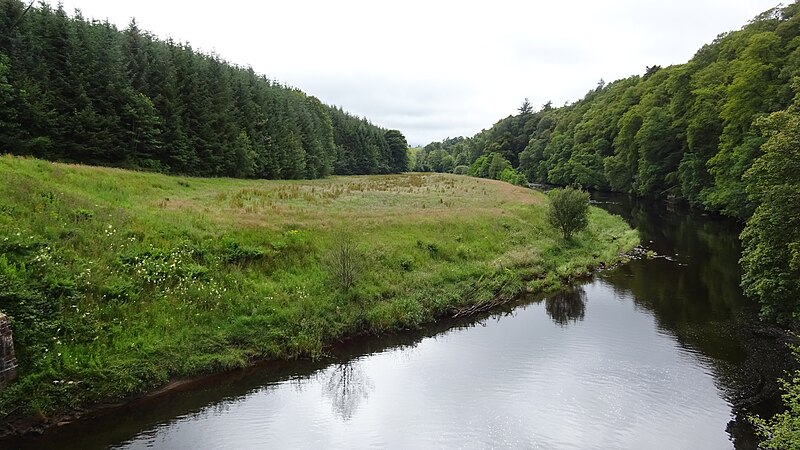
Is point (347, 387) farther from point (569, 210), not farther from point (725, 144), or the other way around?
point (725, 144)

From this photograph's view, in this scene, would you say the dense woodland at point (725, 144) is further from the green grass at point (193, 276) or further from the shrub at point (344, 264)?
the shrub at point (344, 264)

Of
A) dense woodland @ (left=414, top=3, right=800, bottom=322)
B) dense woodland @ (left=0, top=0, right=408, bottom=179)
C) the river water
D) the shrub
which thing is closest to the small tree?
dense woodland @ (left=414, top=3, right=800, bottom=322)

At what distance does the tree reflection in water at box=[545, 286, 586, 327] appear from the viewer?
21.0m

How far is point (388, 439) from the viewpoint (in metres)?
11.9

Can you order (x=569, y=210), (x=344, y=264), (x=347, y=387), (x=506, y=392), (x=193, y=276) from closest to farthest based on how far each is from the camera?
(x=506, y=392) → (x=347, y=387) → (x=193, y=276) → (x=344, y=264) → (x=569, y=210)

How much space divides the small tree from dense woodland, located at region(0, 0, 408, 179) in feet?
117

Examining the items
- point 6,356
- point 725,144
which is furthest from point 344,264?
point 725,144

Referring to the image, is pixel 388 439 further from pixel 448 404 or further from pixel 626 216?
pixel 626 216

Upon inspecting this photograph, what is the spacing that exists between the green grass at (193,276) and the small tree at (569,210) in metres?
1.87

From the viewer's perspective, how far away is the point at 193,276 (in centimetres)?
1736

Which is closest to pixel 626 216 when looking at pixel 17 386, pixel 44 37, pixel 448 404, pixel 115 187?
pixel 448 404

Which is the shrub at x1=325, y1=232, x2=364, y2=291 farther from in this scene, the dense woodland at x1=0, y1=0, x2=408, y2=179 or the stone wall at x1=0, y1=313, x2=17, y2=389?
the dense woodland at x1=0, y1=0, x2=408, y2=179

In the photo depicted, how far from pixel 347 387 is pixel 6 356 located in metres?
9.06

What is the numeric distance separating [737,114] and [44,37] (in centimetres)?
6012
